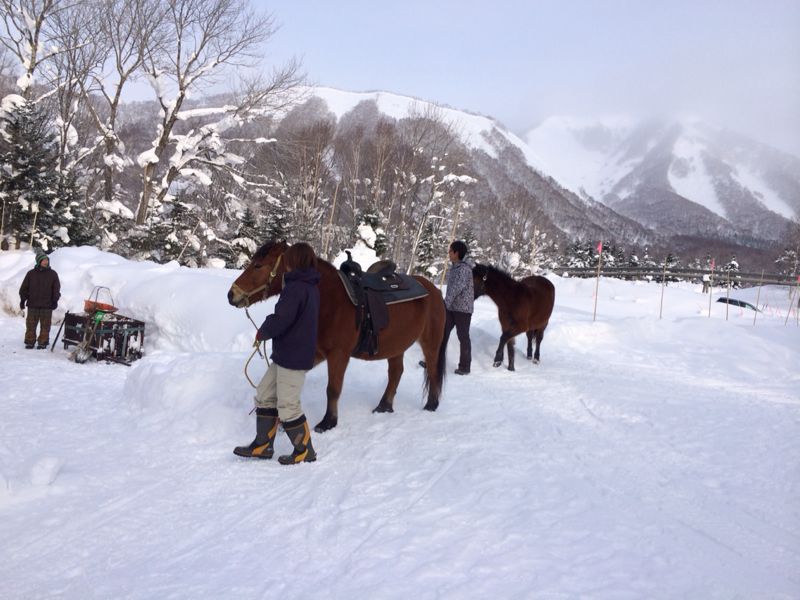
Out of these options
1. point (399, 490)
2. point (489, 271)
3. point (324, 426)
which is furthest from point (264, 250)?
point (489, 271)

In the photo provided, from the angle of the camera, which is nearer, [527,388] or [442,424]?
[442,424]

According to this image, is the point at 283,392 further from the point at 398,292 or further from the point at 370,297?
the point at 398,292

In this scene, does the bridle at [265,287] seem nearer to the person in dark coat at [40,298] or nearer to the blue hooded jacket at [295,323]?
the blue hooded jacket at [295,323]

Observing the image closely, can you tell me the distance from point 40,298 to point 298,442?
738 cm

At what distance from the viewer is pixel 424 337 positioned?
5617 mm

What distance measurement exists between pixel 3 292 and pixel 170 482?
34.7 ft

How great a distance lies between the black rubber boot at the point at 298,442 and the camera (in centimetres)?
383

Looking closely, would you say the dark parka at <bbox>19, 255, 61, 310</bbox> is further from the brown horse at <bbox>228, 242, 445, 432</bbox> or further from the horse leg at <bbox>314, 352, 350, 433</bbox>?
the horse leg at <bbox>314, 352, 350, 433</bbox>

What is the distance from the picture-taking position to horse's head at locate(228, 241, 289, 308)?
4156 millimetres

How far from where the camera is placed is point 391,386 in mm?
5445

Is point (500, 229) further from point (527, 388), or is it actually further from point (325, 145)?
point (527, 388)

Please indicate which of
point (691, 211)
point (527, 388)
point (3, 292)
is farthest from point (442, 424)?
point (691, 211)

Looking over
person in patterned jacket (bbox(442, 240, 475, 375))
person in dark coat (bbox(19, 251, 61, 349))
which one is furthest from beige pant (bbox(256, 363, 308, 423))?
person in dark coat (bbox(19, 251, 61, 349))

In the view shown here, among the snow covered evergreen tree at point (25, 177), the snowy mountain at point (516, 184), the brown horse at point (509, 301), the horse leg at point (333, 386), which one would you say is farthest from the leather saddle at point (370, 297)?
the snowy mountain at point (516, 184)
